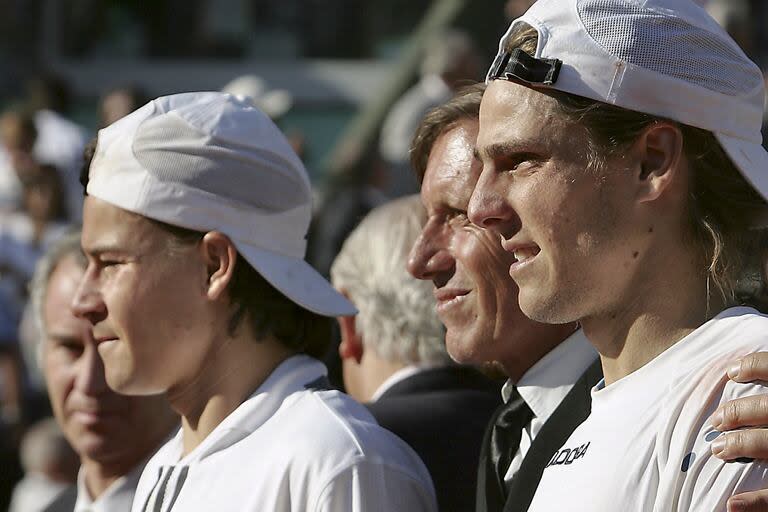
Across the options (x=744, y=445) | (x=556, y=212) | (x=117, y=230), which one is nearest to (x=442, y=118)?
(x=117, y=230)

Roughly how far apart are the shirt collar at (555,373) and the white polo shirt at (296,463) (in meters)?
0.27

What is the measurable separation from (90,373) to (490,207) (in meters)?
2.12

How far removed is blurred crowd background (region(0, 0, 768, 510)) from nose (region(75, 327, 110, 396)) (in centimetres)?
173

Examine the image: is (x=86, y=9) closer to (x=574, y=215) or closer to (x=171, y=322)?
(x=171, y=322)

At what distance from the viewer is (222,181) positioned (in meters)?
2.89

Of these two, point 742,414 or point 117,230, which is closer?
point 742,414

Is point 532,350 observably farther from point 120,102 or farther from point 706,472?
point 120,102

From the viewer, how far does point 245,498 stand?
255cm

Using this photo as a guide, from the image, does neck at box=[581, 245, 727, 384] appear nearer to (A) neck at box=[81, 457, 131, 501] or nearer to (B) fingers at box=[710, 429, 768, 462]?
(B) fingers at box=[710, 429, 768, 462]

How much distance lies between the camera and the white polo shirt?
2512 millimetres

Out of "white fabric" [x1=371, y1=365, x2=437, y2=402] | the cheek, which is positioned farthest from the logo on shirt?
the cheek

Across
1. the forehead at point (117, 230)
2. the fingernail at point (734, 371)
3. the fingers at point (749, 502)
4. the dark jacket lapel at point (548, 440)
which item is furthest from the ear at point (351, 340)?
the fingers at point (749, 502)

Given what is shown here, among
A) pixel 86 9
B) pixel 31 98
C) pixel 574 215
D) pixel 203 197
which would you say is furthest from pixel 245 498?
pixel 86 9

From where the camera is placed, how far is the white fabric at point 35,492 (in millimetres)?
5691
